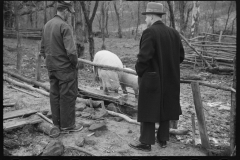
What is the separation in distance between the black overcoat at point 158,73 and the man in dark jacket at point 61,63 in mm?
1172

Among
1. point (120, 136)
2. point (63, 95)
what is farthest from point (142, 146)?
point (63, 95)

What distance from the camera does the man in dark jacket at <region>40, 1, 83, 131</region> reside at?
12.7ft

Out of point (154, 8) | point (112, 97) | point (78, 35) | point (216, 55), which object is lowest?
point (112, 97)

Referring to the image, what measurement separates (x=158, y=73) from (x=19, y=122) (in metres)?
2.43

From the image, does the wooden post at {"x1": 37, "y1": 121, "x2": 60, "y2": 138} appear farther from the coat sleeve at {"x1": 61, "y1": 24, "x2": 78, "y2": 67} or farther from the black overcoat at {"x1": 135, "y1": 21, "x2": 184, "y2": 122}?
the black overcoat at {"x1": 135, "y1": 21, "x2": 184, "y2": 122}

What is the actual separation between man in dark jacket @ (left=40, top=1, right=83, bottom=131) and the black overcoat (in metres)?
1.17

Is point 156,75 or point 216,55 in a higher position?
point 216,55

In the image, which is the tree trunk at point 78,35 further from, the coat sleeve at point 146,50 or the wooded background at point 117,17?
the coat sleeve at point 146,50

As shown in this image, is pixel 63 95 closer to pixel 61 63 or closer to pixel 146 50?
pixel 61 63

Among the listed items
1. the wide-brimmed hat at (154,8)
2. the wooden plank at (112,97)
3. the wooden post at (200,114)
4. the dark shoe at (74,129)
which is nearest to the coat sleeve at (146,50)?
the wide-brimmed hat at (154,8)

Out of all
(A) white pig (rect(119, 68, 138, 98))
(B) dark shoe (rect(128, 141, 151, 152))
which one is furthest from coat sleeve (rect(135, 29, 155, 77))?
(A) white pig (rect(119, 68, 138, 98))

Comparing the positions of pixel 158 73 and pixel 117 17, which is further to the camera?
pixel 117 17

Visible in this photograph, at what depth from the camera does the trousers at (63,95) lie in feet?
13.0

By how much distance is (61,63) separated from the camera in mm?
3916
